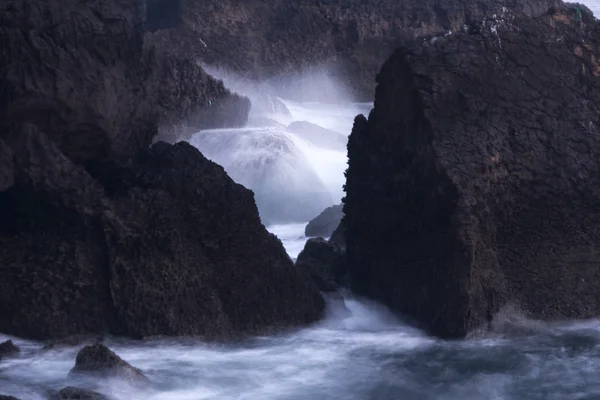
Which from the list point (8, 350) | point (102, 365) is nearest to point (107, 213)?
point (8, 350)

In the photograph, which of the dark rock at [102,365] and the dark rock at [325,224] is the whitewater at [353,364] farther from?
the dark rock at [325,224]

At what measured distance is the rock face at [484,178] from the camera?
9680mm

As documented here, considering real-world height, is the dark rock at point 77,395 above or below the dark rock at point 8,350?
below

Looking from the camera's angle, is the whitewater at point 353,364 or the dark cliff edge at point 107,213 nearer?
the whitewater at point 353,364

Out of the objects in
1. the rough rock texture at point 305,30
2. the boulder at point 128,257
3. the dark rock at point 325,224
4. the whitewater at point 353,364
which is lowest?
the whitewater at point 353,364

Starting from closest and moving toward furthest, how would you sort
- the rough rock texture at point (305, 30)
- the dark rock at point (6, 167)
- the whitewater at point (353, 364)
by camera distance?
the whitewater at point (353, 364)
the dark rock at point (6, 167)
the rough rock texture at point (305, 30)

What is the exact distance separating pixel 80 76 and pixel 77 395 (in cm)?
315

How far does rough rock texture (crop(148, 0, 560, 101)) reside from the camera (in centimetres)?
3055

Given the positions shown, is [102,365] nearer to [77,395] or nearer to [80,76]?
[77,395]

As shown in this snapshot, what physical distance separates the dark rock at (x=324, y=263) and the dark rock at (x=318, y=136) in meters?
9.33

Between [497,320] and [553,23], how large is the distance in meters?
3.09

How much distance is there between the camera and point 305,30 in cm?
3153

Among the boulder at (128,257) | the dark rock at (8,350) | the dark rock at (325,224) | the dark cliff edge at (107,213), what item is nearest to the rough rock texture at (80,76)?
the dark cliff edge at (107,213)

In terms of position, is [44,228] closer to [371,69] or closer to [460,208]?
[460,208]
